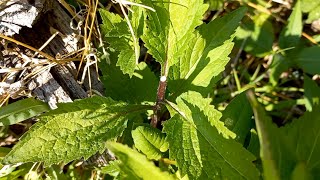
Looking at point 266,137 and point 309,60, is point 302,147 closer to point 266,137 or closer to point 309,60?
point 309,60

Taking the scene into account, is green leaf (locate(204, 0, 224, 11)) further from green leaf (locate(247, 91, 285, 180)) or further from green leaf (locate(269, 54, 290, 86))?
green leaf (locate(247, 91, 285, 180))

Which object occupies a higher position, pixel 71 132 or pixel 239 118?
A: pixel 71 132

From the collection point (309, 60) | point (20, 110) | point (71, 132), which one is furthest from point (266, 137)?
point (309, 60)

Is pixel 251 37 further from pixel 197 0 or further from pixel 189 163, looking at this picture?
pixel 189 163

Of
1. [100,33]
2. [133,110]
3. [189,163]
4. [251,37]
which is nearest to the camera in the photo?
[189,163]

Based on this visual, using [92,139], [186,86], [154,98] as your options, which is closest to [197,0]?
[186,86]

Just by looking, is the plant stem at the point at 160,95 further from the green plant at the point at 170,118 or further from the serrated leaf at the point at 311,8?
the serrated leaf at the point at 311,8

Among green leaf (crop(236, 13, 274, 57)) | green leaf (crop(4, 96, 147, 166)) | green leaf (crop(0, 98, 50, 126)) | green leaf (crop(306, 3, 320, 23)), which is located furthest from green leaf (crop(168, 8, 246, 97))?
green leaf (crop(306, 3, 320, 23))
